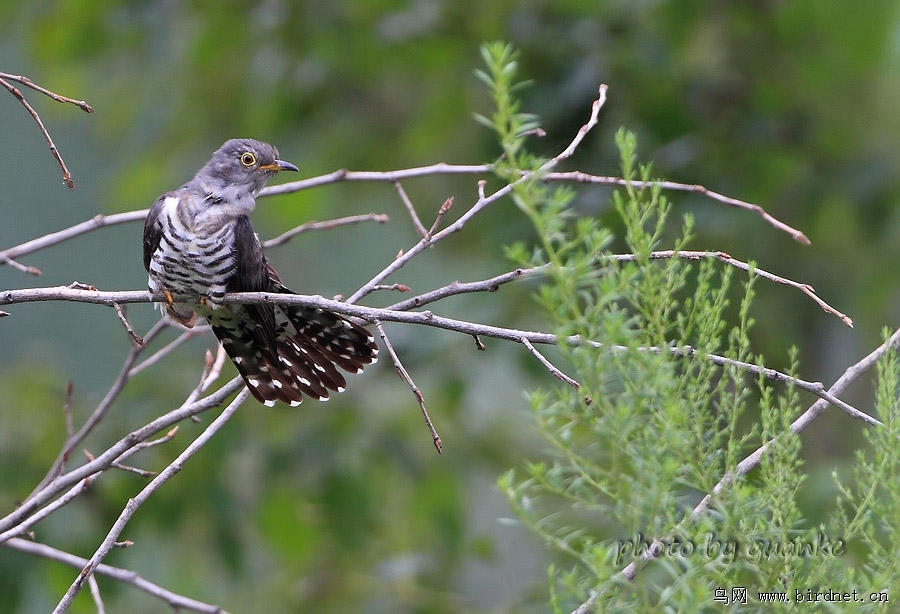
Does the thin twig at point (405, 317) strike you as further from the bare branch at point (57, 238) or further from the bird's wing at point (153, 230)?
the bird's wing at point (153, 230)

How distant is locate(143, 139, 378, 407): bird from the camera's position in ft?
9.20

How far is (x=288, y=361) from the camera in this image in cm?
293

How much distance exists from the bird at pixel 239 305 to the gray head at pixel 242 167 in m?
0.02

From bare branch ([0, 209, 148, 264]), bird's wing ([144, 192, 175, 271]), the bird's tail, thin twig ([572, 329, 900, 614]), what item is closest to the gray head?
bird's wing ([144, 192, 175, 271])

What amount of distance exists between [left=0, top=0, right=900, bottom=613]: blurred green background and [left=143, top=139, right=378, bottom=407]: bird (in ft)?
3.51

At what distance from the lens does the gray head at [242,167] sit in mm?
3086

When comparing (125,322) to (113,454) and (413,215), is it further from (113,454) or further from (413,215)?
(413,215)

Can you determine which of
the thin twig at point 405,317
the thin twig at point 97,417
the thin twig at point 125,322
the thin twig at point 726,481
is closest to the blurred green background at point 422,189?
the thin twig at point 97,417

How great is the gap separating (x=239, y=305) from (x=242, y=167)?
1.84 ft

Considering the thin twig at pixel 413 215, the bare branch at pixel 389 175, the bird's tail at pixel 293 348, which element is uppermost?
the bare branch at pixel 389 175

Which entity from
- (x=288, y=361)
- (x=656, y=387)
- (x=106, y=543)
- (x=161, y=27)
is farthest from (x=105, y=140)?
(x=656, y=387)

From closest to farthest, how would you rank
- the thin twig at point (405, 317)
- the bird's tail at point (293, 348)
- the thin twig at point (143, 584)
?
the thin twig at point (405, 317), the thin twig at point (143, 584), the bird's tail at point (293, 348)

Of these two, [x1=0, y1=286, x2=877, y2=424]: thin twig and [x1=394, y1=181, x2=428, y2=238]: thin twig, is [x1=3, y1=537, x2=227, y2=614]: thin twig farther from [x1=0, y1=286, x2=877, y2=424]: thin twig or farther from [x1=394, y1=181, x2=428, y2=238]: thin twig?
[x1=394, y1=181, x2=428, y2=238]: thin twig

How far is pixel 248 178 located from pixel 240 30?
6.13 ft
